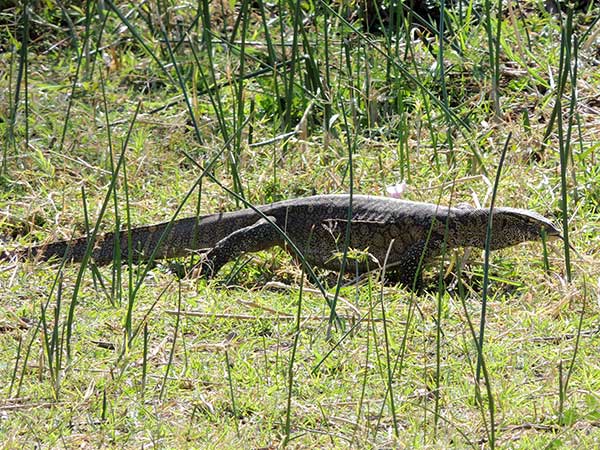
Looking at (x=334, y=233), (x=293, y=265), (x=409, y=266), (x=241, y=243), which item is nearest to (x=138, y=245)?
(x=241, y=243)

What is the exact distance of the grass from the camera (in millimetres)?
4051

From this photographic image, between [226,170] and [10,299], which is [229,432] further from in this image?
[226,170]

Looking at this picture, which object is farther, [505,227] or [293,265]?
[293,265]

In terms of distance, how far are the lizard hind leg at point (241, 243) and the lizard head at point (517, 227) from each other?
3.53 feet

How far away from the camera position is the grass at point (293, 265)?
4.05 meters

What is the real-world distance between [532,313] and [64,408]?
2.06 meters

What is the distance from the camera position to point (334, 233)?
6152 mm

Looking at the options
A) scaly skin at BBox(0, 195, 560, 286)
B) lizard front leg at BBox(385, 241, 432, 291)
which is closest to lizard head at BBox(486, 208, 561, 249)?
scaly skin at BBox(0, 195, 560, 286)

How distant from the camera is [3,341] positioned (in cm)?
482

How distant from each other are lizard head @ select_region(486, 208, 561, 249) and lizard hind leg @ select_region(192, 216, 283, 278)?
1074mm

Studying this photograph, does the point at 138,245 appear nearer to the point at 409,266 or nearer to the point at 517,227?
the point at 409,266

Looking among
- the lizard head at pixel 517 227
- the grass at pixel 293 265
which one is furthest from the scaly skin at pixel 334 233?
the grass at pixel 293 265

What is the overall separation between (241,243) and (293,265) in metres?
0.29

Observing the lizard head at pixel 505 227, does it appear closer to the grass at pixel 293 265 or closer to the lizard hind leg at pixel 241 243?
the grass at pixel 293 265
